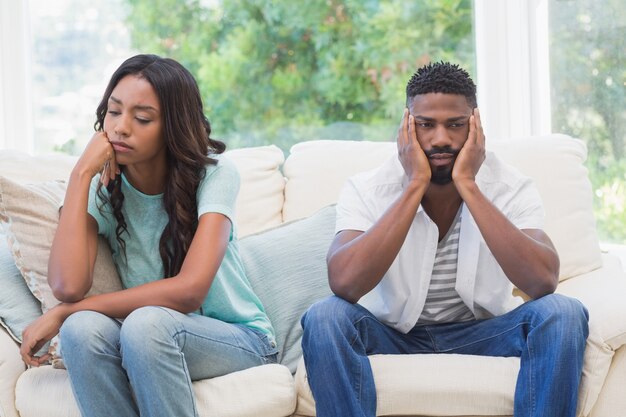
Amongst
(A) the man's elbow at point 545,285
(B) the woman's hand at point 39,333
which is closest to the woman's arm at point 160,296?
(B) the woman's hand at point 39,333

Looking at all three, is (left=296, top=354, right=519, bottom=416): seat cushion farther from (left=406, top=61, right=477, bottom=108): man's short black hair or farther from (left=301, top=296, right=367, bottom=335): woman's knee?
(left=406, top=61, right=477, bottom=108): man's short black hair

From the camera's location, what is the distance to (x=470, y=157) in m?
2.11

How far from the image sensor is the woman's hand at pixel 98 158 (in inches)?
82.5

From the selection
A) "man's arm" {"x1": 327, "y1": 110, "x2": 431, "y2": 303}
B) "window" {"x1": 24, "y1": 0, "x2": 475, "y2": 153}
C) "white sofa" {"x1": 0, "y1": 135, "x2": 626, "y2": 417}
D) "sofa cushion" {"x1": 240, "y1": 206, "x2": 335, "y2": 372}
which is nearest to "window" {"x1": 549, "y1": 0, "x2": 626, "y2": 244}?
"window" {"x1": 24, "y1": 0, "x2": 475, "y2": 153}

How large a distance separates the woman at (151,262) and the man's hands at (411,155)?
16.4 inches

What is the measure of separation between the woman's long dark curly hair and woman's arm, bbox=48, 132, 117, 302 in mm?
69

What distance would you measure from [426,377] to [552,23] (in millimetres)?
1765

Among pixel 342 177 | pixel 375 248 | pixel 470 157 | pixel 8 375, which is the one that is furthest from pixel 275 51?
pixel 8 375

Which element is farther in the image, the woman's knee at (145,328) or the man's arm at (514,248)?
A: the man's arm at (514,248)

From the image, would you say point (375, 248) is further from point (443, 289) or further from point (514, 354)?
point (514, 354)

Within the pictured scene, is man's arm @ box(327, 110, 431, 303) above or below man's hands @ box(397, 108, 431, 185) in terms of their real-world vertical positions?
below

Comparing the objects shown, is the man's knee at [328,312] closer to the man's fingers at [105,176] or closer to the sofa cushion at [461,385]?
the sofa cushion at [461,385]

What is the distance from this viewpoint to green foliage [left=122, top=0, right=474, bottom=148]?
3291mm

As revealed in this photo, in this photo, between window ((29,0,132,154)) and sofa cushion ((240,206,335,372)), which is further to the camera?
window ((29,0,132,154))
